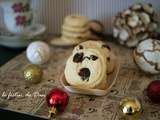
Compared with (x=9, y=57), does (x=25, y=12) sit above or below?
above

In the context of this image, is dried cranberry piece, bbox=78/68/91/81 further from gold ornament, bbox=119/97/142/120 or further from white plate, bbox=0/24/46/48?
white plate, bbox=0/24/46/48

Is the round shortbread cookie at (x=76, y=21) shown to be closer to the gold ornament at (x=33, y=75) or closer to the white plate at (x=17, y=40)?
the white plate at (x=17, y=40)

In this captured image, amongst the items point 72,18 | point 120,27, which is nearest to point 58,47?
point 72,18

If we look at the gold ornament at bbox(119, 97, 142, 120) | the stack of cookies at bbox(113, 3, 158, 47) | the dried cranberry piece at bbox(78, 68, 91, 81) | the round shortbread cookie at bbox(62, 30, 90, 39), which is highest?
the stack of cookies at bbox(113, 3, 158, 47)

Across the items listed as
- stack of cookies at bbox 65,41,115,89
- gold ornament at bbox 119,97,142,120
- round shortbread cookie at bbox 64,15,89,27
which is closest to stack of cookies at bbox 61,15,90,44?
round shortbread cookie at bbox 64,15,89,27

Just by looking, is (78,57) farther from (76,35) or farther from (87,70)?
(76,35)

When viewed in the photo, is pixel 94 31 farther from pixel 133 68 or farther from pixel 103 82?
pixel 103 82

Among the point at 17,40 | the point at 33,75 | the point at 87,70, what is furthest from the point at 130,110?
the point at 17,40
